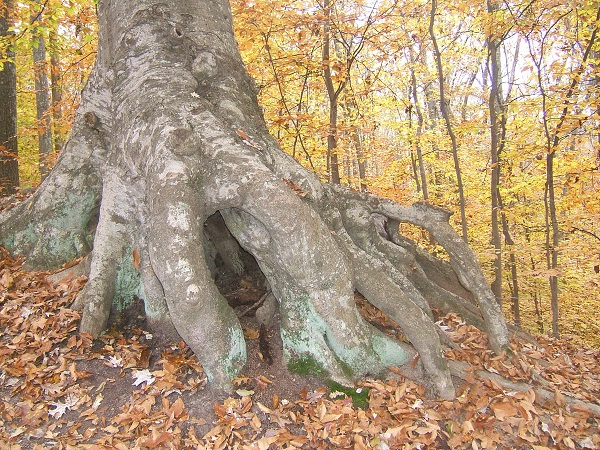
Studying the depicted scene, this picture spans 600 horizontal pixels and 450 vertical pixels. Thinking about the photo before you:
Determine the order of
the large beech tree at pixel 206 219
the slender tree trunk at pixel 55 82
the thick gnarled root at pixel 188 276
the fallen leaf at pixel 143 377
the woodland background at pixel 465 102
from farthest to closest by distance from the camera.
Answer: the slender tree trunk at pixel 55 82 → the woodland background at pixel 465 102 → the fallen leaf at pixel 143 377 → the large beech tree at pixel 206 219 → the thick gnarled root at pixel 188 276

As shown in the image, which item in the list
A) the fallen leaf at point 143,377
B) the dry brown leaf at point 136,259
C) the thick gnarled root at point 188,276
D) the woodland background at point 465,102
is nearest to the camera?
the thick gnarled root at point 188,276

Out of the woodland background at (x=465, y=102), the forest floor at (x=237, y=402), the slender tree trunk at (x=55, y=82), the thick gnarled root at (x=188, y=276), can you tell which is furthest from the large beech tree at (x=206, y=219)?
the slender tree trunk at (x=55, y=82)

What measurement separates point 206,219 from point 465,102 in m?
18.4

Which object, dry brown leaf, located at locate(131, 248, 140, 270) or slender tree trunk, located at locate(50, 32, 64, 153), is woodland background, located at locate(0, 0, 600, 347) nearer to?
slender tree trunk, located at locate(50, 32, 64, 153)

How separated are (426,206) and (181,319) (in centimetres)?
274

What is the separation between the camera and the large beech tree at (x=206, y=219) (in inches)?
120

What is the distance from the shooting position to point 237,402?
9.99 feet

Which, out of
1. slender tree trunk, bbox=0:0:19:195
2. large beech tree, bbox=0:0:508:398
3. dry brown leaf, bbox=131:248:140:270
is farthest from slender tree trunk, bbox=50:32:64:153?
dry brown leaf, bbox=131:248:140:270

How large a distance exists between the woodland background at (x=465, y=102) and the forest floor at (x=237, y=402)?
10.8ft

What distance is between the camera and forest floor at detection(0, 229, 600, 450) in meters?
2.86

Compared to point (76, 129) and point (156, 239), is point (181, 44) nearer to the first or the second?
point (76, 129)

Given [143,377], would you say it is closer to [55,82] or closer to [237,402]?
[237,402]

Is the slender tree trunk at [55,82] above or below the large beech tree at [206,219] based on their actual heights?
above

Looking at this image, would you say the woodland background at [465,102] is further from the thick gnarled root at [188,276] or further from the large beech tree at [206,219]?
the thick gnarled root at [188,276]
